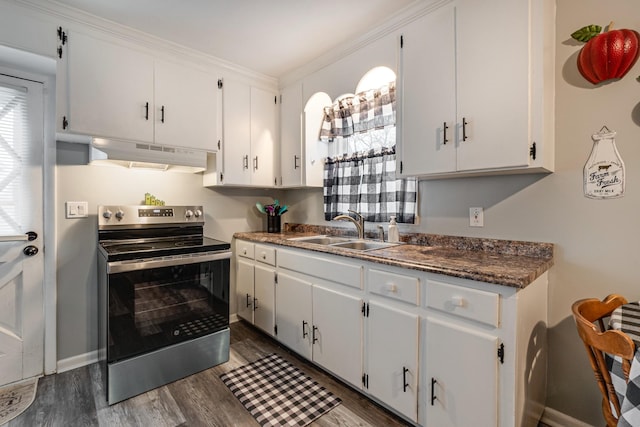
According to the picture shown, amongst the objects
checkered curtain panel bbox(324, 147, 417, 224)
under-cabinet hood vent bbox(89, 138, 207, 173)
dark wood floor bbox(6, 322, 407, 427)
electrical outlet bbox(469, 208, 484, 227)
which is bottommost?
dark wood floor bbox(6, 322, 407, 427)

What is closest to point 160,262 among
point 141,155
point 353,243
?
point 141,155

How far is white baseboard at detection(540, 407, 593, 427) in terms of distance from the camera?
5.03 ft

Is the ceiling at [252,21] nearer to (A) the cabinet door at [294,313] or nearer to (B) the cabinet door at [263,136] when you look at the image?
(B) the cabinet door at [263,136]

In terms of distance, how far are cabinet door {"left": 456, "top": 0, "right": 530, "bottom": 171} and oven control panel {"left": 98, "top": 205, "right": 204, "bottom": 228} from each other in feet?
6.97

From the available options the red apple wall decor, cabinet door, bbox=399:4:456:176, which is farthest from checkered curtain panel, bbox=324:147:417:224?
the red apple wall decor

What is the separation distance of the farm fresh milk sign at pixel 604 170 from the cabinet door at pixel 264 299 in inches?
80.2

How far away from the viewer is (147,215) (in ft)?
7.72

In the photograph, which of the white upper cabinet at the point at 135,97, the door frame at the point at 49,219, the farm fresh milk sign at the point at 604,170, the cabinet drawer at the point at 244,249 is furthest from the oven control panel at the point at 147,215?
the farm fresh milk sign at the point at 604,170

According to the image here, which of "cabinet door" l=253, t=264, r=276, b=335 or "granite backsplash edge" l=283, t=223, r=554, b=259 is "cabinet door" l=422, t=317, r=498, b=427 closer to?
"granite backsplash edge" l=283, t=223, r=554, b=259

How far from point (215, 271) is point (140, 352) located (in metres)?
0.66

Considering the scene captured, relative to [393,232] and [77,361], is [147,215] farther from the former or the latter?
[393,232]

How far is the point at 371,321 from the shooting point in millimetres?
1680

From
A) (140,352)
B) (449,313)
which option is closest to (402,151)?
(449,313)

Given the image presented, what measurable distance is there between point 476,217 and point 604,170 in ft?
2.05
